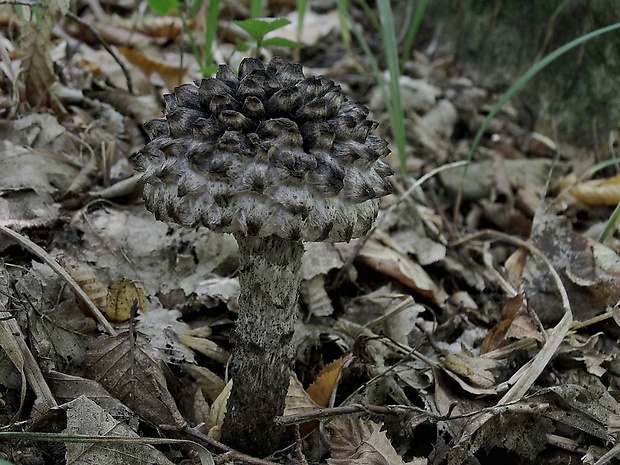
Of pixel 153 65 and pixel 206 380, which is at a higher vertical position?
pixel 153 65

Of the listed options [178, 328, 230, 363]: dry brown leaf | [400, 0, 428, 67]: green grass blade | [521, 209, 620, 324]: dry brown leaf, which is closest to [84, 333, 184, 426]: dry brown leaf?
Result: [178, 328, 230, 363]: dry brown leaf

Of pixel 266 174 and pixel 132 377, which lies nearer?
pixel 266 174

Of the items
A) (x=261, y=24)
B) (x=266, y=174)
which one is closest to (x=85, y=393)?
(x=266, y=174)

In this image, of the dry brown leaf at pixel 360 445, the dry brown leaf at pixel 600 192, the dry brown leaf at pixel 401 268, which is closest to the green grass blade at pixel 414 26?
the dry brown leaf at pixel 600 192

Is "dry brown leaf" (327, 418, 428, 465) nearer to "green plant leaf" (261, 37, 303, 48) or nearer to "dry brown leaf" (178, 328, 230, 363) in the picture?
"dry brown leaf" (178, 328, 230, 363)

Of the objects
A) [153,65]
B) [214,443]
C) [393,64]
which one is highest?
[393,64]

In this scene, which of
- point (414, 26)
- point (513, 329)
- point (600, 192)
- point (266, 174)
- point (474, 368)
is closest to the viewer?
point (266, 174)

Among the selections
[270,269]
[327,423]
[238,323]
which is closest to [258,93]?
[270,269]

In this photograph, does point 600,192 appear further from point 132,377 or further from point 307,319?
point 132,377

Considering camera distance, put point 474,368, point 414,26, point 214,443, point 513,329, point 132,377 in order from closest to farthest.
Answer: point 214,443, point 132,377, point 474,368, point 513,329, point 414,26
